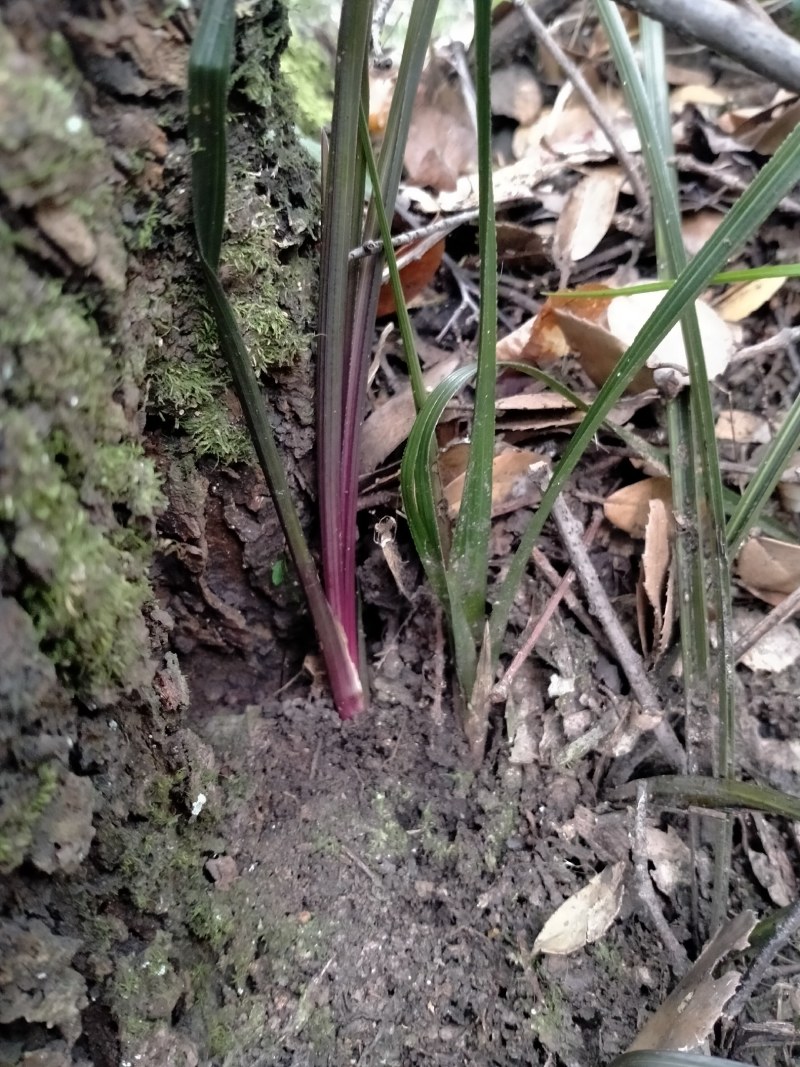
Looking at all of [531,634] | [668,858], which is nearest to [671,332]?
[531,634]

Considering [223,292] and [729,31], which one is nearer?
[729,31]

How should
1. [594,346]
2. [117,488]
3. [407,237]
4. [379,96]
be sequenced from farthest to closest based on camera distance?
1. [379,96]
2. [594,346]
3. [407,237]
4. [117,488]

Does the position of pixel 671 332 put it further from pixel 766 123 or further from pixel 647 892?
pixel 647 892

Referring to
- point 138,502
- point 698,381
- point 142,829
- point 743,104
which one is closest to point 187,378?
point 138,502

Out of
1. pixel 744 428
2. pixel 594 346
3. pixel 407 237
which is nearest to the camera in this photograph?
pixel 407 237

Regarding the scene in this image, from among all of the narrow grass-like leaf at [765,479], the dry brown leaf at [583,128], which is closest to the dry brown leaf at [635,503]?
the narrow grass-like leaf at [765,479]

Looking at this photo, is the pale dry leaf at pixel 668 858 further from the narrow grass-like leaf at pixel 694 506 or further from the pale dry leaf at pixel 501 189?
the pale dry leaf at pixel 501 189
